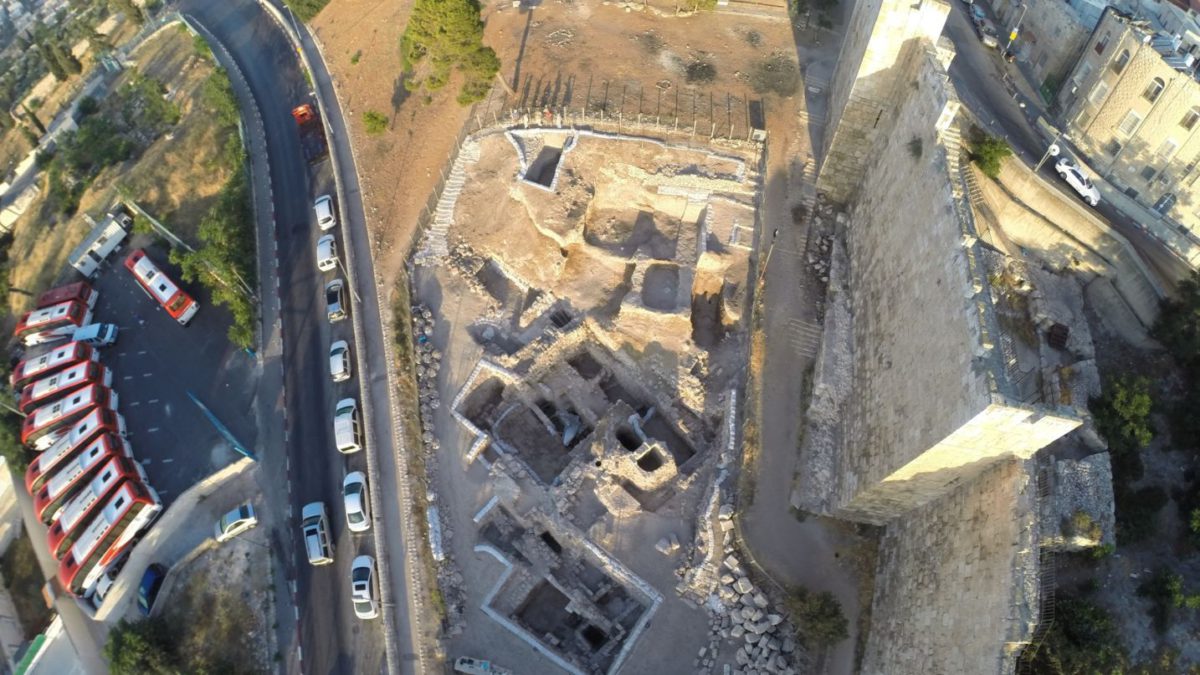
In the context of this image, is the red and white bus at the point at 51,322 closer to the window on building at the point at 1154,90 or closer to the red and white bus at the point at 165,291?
the red and white bus at the point at 165,291

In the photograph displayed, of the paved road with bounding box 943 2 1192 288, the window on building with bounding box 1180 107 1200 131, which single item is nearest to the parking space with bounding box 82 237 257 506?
the paved road with bounding box 943 2 1192 288

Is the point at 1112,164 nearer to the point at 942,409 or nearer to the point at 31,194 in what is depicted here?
the point at 942,409

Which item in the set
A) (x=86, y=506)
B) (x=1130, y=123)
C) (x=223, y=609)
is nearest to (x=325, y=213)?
(x=86, y=506)

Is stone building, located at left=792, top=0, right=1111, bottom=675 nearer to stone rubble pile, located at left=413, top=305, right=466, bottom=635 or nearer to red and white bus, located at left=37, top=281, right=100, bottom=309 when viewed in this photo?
stone rubble pile, located at left=413, top=305, right=466, bottom=635

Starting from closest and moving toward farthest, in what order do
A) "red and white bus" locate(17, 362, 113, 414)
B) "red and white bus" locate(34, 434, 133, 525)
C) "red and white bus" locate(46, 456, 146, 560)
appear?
"red and white bus" locate(46, 456, 146, 560) → "red and white bus" locate(34, 434, 133, 525) → "red and white bus" locate(17, 362, 113, 414)

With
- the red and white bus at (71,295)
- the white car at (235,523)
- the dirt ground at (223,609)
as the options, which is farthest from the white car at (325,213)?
the dirt ground at (223,609)

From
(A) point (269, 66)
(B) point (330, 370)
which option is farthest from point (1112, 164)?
(A) point (269, 66)
